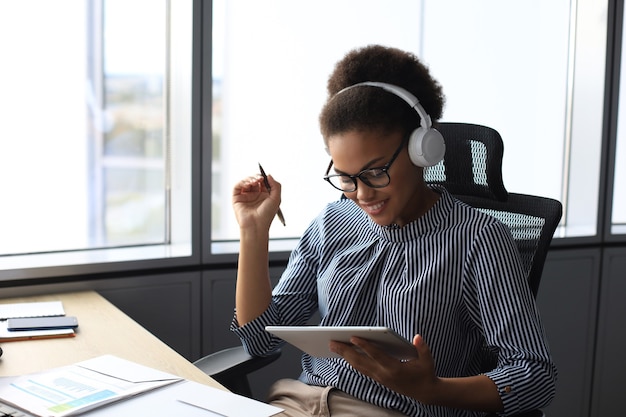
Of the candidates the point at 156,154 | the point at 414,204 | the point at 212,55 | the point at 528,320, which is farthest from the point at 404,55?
the point at 156,154

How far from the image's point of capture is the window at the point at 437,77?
237 cm

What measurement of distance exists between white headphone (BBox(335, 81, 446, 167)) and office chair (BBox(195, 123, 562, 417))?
21cm

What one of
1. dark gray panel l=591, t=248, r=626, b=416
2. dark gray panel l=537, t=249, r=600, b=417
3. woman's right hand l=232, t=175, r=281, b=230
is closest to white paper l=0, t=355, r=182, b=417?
woman's right hand l=232, t=175, r=281, b=230

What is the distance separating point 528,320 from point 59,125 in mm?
1501

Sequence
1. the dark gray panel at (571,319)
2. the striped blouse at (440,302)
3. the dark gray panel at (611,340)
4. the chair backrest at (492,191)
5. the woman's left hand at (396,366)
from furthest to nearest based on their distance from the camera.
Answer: the dark gray panel at (611,340) < the dark gray panel at (571,319) < the chair backrest at (492,191) < the striped blouse at (440,302) < the woman's left hand at (396,366)

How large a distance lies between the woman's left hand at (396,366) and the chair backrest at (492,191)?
35 centimetres

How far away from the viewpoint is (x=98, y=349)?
1.46 meters

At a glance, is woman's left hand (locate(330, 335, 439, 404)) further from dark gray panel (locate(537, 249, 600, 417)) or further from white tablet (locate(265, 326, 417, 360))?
dark gray panel (locate(537, 249, 600, 417))

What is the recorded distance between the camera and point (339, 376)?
1.44 m

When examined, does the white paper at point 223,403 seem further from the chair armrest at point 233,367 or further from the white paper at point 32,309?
the white paper at point 32,309

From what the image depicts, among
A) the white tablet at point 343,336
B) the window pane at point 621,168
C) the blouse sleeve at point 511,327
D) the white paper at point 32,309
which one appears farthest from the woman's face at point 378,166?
the window pane at point 621,168

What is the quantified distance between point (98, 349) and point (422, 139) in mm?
779

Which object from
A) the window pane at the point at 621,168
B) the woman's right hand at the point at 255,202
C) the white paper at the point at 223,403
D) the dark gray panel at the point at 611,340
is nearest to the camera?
the white paper at the point at 223,403

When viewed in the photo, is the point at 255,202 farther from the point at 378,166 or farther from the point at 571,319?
the point at 571,319
